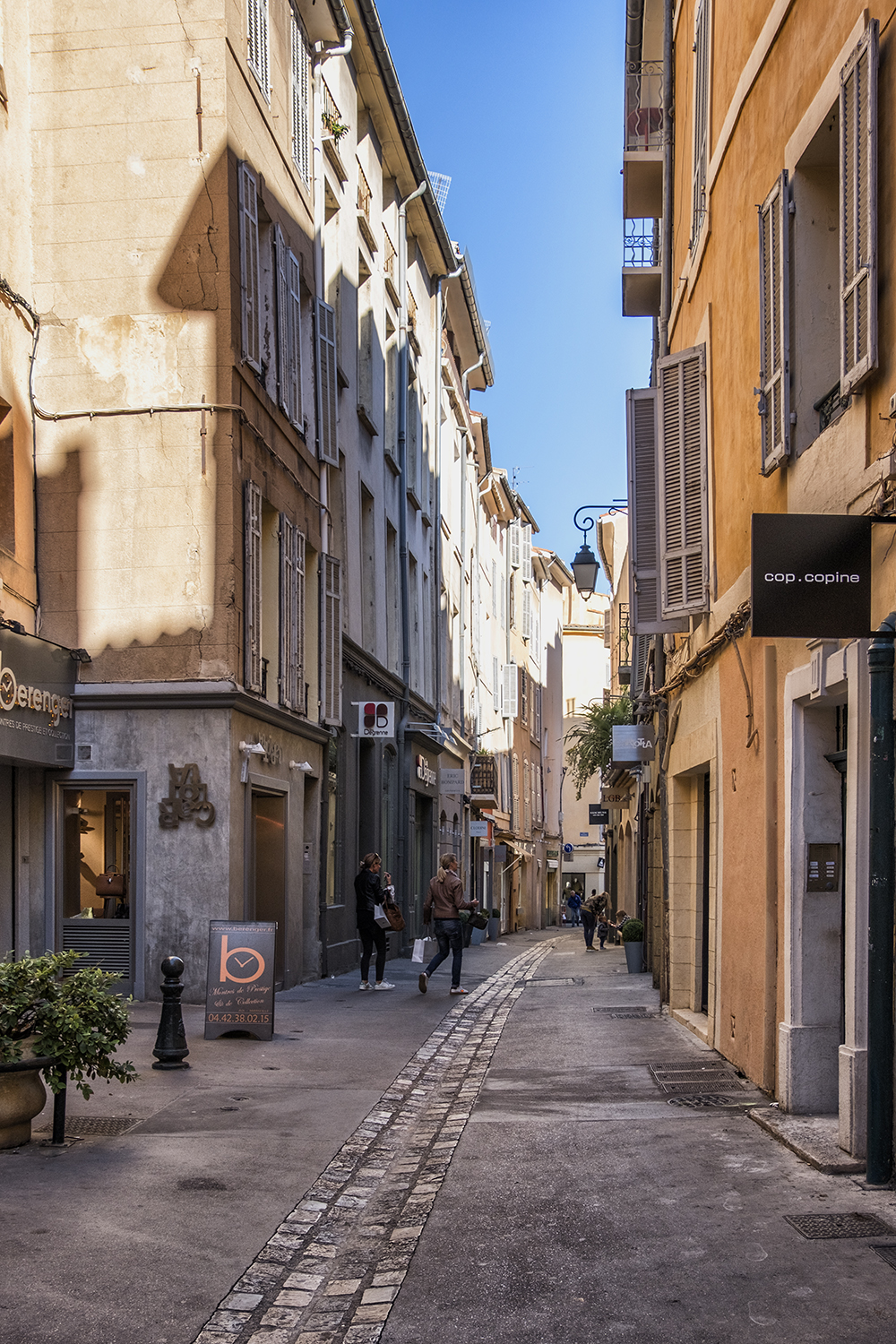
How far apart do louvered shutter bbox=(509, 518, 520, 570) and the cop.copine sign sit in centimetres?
4163

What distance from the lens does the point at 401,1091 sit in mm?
9391

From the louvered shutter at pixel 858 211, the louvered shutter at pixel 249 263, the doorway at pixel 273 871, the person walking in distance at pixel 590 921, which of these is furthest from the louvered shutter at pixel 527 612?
the louvered shutter at pixel 858 211

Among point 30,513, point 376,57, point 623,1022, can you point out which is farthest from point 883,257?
point 376,57

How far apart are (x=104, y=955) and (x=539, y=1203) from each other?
333 inches

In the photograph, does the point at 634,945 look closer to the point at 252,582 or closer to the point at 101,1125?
the point at 252,582

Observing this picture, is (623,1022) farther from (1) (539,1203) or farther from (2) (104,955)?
(1) (539,1203)

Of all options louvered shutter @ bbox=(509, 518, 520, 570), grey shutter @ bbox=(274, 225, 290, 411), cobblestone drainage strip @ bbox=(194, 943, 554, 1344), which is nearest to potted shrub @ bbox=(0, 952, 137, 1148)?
cobblestone drainage strip @ bbox=(194, 943, 554, 1344)

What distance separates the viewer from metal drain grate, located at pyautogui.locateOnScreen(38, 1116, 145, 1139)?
7399 millimetres

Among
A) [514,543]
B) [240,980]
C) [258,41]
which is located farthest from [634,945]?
[514,543]

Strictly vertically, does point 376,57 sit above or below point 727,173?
above

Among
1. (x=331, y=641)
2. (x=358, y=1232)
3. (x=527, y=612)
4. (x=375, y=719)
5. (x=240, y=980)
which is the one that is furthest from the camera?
(x=527, y=612)

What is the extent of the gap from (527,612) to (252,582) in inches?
1472

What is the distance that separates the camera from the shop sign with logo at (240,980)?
36.4ft

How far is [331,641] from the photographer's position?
1833cm
